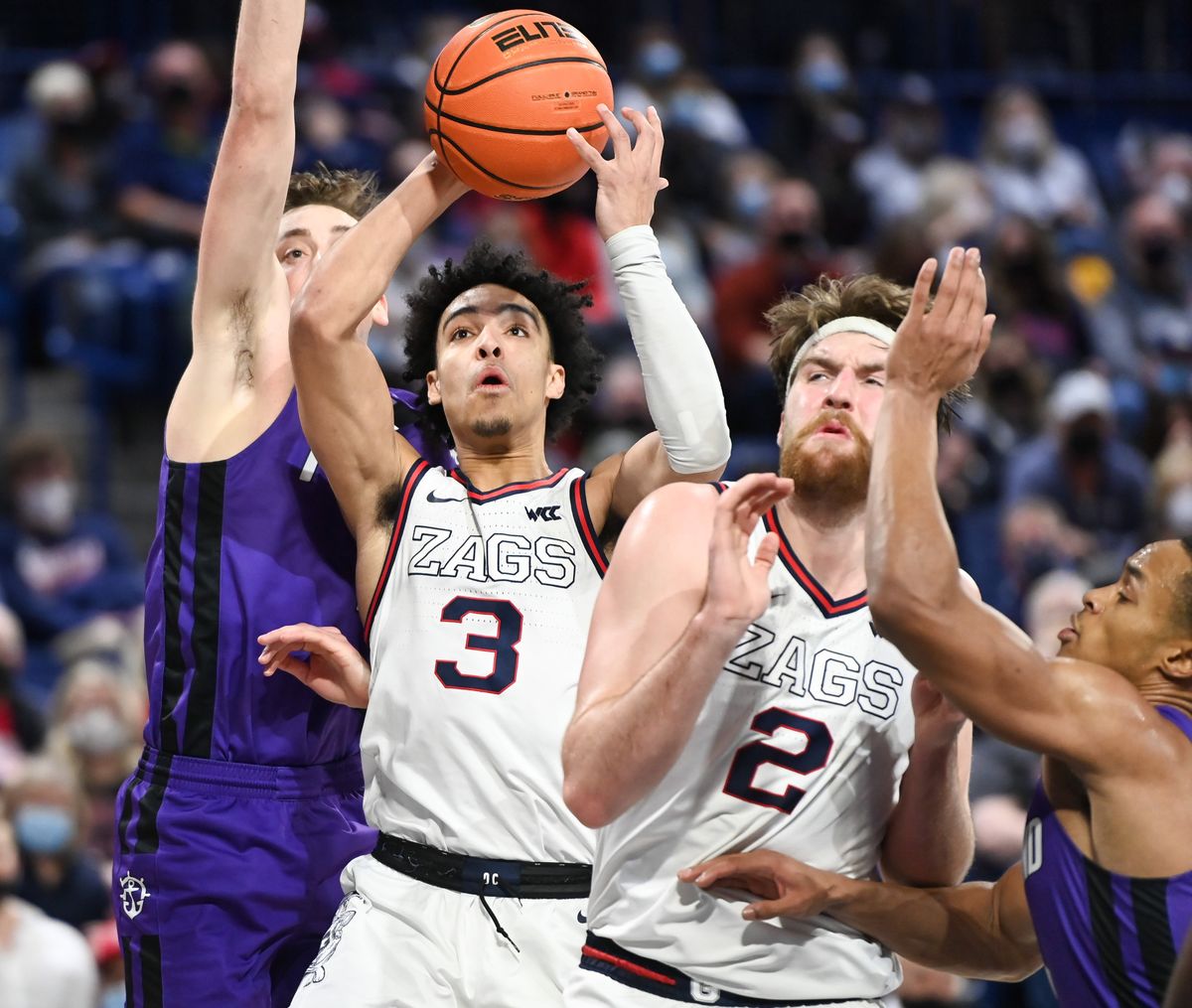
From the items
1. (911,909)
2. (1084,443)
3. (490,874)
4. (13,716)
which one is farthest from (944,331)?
(1084,443)

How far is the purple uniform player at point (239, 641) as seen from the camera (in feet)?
14.5

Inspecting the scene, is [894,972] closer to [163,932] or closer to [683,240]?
[163,932]

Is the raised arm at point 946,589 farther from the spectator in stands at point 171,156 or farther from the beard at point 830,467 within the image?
the spectator in stands at point 171,156

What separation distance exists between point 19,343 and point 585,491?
7320mm

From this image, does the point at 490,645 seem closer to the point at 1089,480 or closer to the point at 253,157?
the point at 253,157

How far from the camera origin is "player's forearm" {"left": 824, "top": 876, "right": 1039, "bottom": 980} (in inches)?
155

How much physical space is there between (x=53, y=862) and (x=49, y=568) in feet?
9.05

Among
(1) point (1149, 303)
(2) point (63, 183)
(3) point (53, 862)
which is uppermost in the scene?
(2) point (63, 183)

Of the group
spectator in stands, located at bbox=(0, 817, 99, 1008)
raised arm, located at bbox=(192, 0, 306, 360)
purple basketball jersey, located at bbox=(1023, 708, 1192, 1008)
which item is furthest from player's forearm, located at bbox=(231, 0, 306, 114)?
spectator in stands, located at bbox=(0, 817, 99, 1008)

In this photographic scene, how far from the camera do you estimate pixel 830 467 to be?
13.2ft

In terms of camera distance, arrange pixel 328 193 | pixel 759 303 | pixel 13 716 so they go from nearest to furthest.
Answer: pixel 328 193, pixel 13 716, pixel 759 303

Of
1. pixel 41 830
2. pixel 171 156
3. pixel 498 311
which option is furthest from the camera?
pixel 171 156

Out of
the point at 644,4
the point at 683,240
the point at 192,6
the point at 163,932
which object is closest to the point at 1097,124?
the point at 644,4

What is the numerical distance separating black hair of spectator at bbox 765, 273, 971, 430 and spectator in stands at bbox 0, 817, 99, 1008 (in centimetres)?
364
